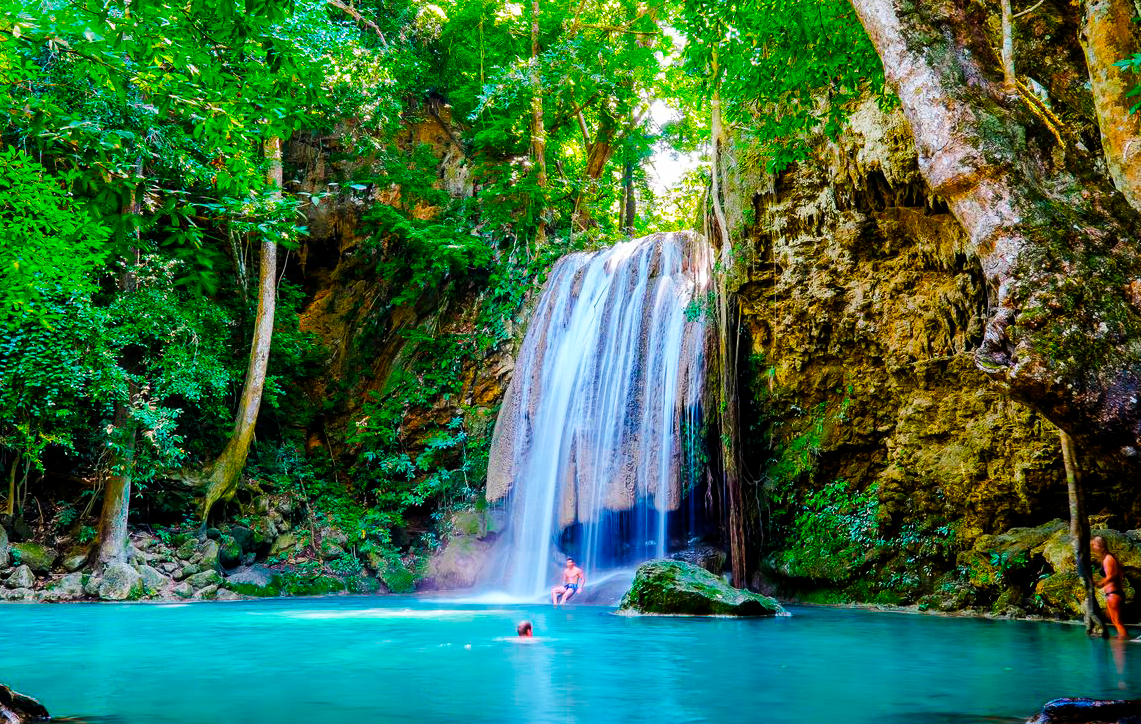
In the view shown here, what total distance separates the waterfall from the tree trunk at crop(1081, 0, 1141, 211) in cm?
830

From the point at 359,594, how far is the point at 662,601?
711 cm

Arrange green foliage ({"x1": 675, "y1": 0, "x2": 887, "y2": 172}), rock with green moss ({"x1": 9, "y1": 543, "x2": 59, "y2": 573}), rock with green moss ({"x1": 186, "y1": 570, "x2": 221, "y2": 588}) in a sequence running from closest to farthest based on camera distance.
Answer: green foliage ({"x1": 675, "y1": 0, "x2": 887, "y2": 172}) < rock with green moss ({"x1": 9, "y1": 543, "x2": 59, "y2": 573}) < rock with green moss ({"x1": 186, "y1": 570, "x2": 221, "y2": 588})

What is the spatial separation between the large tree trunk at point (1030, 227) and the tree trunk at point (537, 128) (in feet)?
44.8

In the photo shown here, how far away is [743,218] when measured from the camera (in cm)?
1279

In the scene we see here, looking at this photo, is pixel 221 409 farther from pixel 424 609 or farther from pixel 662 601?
pixel 662 601

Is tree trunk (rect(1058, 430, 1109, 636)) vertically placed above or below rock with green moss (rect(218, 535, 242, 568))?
above

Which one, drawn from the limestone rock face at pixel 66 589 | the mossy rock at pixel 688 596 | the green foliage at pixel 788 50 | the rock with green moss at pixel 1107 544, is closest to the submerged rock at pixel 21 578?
the limestone rock face at pixel 66 589

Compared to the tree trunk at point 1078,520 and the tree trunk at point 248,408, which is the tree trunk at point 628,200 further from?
the tree trunk at point 1078,520

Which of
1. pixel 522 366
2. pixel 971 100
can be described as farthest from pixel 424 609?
pixel 971 100

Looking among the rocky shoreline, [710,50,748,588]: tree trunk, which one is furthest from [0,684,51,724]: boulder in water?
the rocky shoreline

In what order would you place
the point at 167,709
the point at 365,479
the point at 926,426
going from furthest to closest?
the point at 365,479
the point at 926,426
the point at 167,709

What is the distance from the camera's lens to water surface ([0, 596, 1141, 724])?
4.29 meters

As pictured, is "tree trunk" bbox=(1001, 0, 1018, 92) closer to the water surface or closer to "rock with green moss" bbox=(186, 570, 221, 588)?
the water surface

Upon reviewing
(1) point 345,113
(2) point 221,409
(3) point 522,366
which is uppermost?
(1) point 345,113
